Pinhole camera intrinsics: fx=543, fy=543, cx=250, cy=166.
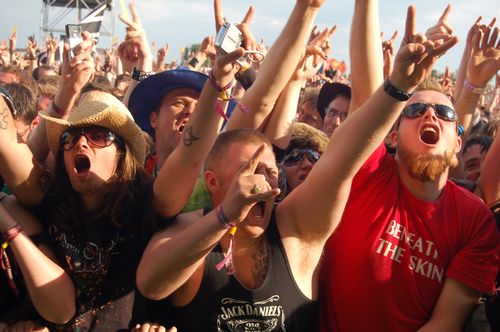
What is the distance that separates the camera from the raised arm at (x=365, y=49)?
239 cm

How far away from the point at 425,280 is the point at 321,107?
2.36m

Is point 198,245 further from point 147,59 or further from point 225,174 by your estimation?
point 147,59

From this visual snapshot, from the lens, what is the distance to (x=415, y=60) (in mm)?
1839

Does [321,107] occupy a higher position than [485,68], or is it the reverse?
[485,68]

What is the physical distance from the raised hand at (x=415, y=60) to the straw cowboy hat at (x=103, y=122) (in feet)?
3.81

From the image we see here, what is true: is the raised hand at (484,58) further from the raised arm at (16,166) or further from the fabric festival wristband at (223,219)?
the raised arm at (16,166)

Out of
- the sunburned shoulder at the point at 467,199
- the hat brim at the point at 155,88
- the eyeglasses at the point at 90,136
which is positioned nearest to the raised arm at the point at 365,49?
the sunburned shoulder at the point at 467,199

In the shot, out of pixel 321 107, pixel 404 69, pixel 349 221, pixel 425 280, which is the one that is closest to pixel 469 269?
pixel 425 280

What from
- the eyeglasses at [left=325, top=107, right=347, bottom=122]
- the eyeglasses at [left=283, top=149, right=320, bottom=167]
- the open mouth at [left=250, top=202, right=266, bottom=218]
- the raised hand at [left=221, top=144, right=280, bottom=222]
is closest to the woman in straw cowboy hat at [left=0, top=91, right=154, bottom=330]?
the open mouth at [left=250, top=202, right=266, bottom=218]

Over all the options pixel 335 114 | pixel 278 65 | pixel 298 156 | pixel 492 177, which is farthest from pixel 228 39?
pixel 335 114

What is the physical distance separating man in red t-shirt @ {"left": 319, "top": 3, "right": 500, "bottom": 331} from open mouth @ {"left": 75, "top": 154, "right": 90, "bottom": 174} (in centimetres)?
110

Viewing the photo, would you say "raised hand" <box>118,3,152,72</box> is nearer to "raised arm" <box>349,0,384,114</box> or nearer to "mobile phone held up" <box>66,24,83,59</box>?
"mobile phone held up" <box>66,24,83,59</box>

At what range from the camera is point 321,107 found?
4.43 metres

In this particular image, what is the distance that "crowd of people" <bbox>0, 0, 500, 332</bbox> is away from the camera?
6.69 ft
